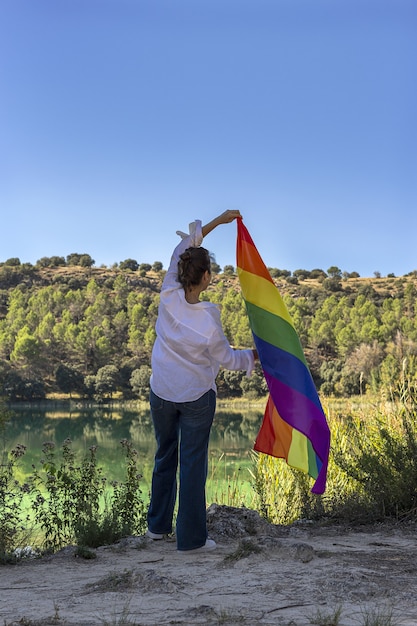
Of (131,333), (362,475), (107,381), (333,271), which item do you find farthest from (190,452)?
(333,271)

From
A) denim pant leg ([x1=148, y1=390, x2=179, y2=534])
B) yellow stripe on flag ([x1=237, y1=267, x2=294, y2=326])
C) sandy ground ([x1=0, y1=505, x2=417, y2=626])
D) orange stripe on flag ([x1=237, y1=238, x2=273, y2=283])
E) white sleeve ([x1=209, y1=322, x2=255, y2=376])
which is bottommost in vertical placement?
sandy ground ([x1=0, y1=505, x2=417, y2=626])

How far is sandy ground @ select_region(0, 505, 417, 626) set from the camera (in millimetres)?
2656

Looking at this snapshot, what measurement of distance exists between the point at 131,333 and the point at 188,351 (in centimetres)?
6637

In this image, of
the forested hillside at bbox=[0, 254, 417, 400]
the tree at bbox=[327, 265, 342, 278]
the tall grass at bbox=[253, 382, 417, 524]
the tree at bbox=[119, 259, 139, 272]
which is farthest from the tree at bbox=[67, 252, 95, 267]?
the tall grass at bbox=[253, 382, 417, 524]

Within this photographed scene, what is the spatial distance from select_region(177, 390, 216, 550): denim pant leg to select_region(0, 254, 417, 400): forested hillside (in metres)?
43.2

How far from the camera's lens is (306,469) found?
159 inches

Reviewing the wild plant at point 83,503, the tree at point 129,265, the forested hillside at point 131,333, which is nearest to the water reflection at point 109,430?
the forested hillside at point 131,333

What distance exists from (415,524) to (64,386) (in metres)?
63.0

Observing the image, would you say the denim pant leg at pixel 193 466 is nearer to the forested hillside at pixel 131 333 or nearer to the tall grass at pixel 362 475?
the tall grass at pixel 362 475

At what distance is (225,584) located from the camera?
10.3ft

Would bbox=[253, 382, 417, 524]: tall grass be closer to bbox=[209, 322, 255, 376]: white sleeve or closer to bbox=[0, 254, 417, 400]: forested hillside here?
bbox=[209, 322, 255, 376]: white sleeve

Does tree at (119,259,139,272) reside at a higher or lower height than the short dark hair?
higher

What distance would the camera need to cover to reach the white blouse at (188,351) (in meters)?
3.83

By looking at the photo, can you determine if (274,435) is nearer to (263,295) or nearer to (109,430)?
(263,295)
